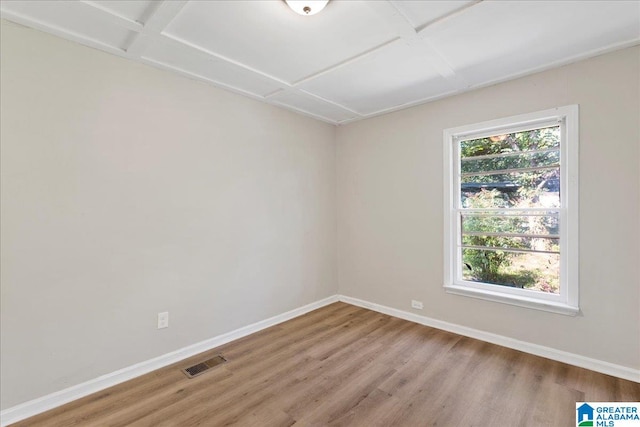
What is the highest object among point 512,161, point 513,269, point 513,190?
point 512,161

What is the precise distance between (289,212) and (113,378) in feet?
7.28

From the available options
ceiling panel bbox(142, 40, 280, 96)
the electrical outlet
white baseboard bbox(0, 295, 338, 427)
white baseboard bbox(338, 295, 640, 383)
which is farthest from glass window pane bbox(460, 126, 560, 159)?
the electrical outlet

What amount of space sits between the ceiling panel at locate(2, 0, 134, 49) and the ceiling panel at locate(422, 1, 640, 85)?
212 cm

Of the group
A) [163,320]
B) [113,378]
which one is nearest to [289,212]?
[163,320]

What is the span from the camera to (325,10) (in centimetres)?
177

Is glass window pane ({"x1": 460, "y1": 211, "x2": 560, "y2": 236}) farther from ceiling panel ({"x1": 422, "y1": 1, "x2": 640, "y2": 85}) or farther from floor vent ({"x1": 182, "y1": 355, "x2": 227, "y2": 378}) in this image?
floor vent ({"x1": 182, "y1": 355, "x2": 227, "y2": 378})

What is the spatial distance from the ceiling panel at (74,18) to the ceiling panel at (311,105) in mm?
1433

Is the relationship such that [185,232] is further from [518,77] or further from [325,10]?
[518,77]

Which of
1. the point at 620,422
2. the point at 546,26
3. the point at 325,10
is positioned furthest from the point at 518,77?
the point at 620,422

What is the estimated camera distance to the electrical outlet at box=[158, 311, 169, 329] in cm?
246

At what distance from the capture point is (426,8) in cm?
176

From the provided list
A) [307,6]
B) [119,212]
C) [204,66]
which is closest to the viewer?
[307,6]

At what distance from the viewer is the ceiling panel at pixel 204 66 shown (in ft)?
7.20

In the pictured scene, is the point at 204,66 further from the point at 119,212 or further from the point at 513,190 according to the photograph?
the point at 513,190
